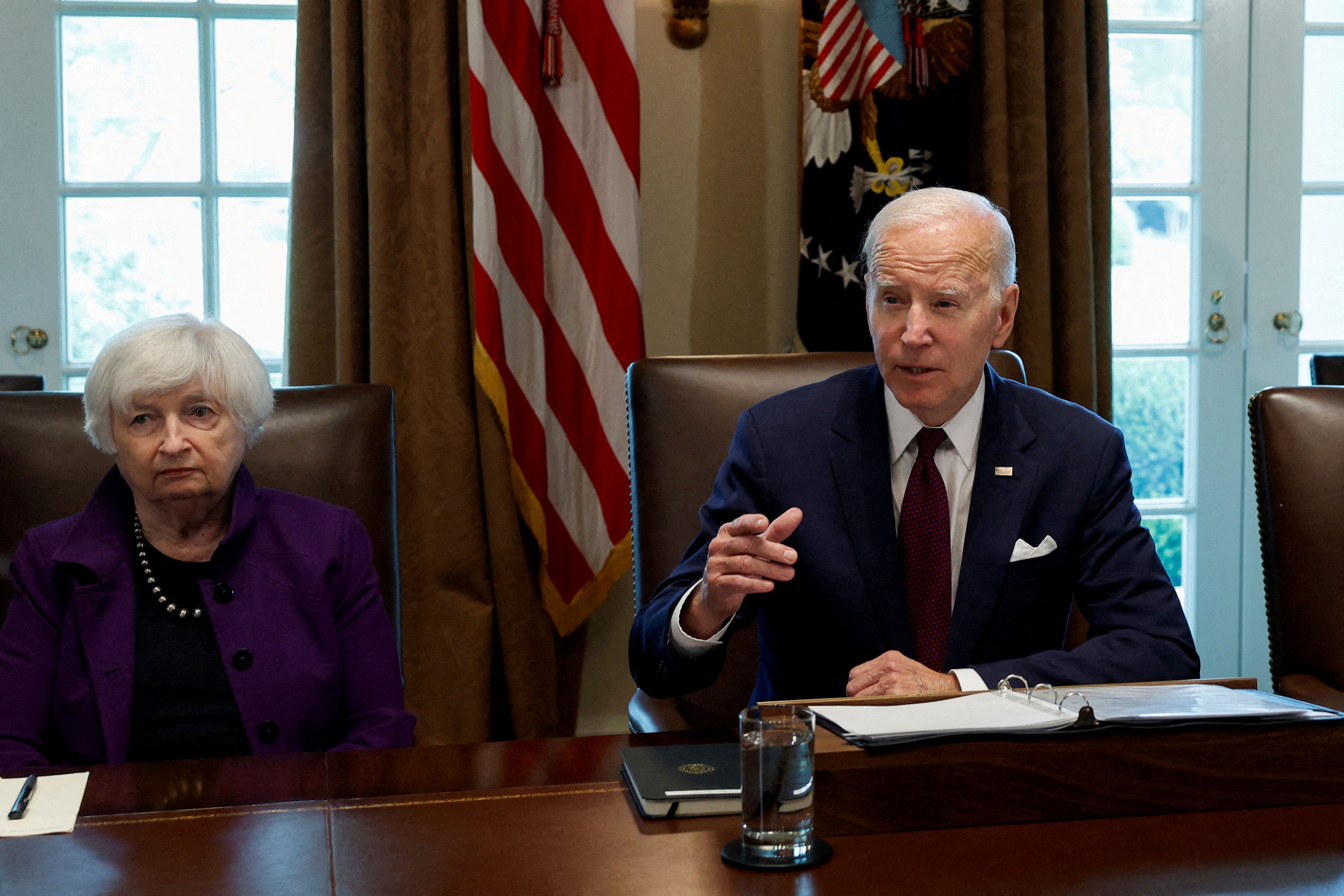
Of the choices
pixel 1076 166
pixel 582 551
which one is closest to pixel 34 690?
pixel 582 551

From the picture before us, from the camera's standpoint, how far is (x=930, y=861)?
96 centimetres

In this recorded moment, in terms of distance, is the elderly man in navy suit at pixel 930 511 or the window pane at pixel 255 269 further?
the window pane at pixel 255 269

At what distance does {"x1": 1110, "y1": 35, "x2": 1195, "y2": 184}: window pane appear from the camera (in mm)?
3246

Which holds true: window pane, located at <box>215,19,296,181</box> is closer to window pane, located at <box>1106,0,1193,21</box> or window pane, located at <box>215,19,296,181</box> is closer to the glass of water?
window pane, located at <box>1106,0,1193,21</box>

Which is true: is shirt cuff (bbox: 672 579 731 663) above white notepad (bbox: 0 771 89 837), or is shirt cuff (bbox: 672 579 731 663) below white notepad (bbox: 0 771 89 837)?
above

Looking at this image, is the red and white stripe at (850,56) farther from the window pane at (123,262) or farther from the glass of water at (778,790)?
the glass of water at (778,790)

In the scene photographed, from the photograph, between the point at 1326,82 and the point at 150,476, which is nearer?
the point at 150,476

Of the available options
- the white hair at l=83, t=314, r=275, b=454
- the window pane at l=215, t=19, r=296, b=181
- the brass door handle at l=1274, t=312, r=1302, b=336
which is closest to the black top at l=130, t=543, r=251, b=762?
the white hair at l=83, t=314, r=275, b=454

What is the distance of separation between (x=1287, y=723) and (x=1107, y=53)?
2232mm

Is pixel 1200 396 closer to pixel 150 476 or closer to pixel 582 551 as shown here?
pixel 582 551

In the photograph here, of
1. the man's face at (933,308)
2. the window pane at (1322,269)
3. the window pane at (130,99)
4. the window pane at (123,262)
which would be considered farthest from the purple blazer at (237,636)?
the window pane at (1322,269)

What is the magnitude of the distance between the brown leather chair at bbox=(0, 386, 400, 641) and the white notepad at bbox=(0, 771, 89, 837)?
25.2 inches

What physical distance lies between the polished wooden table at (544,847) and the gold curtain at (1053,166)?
1946mm

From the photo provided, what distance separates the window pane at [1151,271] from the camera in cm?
329
